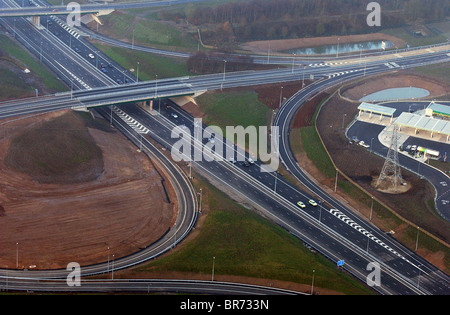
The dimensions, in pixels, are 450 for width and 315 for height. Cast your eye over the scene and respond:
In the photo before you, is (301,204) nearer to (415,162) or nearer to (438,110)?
(415,162)

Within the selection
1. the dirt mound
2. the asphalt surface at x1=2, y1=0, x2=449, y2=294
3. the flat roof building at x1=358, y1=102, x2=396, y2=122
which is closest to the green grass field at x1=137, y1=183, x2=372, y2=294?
the asphalt surface at x1=2, y1=0, x2=449, y2=294

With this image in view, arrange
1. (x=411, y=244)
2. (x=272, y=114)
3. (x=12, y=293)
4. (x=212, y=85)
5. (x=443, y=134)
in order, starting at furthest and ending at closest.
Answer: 1. (x=212, y=85)
2. (x=272, y=114)
3. (x=443, y=134)
4. (x=411, y=244)
5. (x=12, y=293)

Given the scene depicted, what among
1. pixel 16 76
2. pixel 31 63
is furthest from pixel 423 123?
pixel 31 63

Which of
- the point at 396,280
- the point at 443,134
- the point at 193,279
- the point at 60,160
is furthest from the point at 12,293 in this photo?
the point at 443,134

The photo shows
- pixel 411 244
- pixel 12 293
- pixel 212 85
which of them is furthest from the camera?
pixel 212 85

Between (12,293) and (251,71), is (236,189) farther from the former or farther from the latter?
(251,71)

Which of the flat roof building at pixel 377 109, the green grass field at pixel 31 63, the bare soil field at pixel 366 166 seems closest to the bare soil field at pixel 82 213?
the green grass field at pixel 31 63
